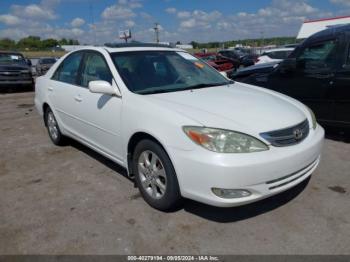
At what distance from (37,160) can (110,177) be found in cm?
149

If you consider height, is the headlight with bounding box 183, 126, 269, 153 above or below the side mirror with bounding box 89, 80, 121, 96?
below

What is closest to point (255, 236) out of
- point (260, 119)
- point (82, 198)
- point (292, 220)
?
point (292, 220)

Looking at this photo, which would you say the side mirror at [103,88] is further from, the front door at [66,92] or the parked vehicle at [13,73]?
the parked vehicle at [13,73]

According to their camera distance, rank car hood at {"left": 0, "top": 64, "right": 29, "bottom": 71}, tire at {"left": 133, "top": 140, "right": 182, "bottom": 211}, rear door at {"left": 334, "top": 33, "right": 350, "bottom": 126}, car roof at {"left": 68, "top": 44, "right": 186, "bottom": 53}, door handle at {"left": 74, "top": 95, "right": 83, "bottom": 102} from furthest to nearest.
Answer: car hood at {"left": 0, "top": 64, "right": 29, "bottom": 71} < rear door at {"left": 334, "top": 33, "right": 350, "bottom": 126} < door handle at {"left": 74, "top": 95, "right": 83, "bottom": 102} < car roof at {"left": 68, "top": 44, "right": 186, "bottom": 53} < tire at {"left": 133, "top": 140, "right": 182, "bottom": 211}

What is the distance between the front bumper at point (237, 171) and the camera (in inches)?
101

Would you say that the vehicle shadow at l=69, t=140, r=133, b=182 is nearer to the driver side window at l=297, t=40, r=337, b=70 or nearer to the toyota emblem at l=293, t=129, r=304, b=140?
the toyota emblem at l=293, t=129, r=304, b=140

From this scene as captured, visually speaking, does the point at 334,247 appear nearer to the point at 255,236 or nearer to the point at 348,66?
the point at 255,236

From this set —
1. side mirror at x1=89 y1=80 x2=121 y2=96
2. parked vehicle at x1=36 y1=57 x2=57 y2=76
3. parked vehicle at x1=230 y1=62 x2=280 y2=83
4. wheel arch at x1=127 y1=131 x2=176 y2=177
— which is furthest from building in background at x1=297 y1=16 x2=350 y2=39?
wheel arch at x1=127 y1=131 x2=176 y2=177

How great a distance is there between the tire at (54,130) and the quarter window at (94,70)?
133 centimetres

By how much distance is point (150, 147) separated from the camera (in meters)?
3.04

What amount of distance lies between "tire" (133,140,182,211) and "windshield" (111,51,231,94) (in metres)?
0.67

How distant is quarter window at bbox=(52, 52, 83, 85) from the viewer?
4482mm

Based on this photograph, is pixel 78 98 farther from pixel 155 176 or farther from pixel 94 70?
pixel 155 176

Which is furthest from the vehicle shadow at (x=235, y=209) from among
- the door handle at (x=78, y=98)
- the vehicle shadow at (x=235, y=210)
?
the door handle at (x=78, y=98)
